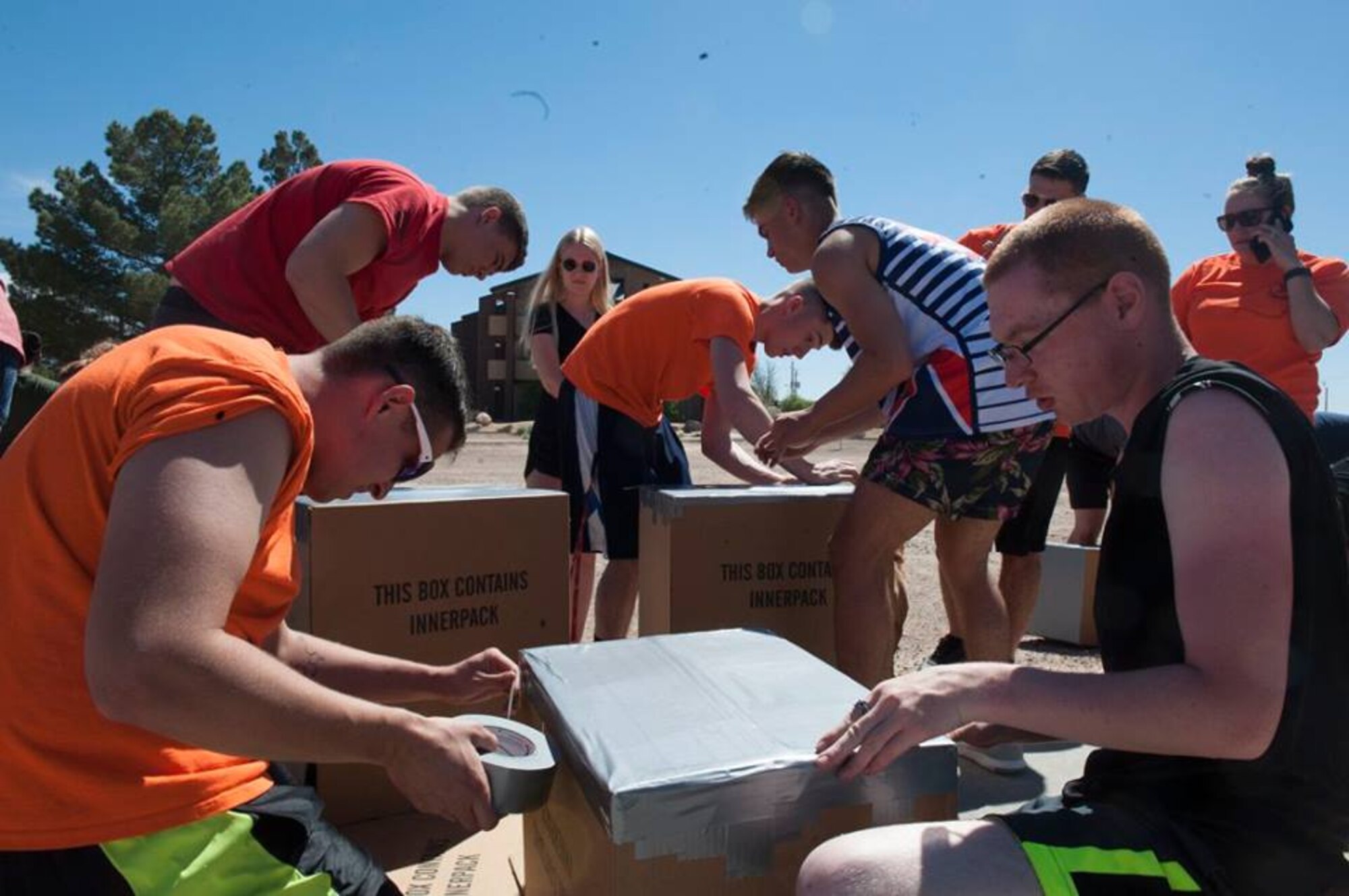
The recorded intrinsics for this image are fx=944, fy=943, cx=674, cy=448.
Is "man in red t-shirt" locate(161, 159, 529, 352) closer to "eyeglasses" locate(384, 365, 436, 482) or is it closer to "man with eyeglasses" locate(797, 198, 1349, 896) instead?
"eyeglasses" locate(384, 365, 436, 482)

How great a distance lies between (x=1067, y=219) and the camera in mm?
1318

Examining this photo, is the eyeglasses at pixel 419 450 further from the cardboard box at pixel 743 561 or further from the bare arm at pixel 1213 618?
the cardboard box at pixel 743 561

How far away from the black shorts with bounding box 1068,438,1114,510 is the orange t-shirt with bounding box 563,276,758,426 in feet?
6.64

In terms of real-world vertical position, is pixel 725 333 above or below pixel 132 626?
above

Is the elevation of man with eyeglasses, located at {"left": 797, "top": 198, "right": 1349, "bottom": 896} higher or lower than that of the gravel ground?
higher

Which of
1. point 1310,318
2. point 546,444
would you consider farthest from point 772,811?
point 1310,318

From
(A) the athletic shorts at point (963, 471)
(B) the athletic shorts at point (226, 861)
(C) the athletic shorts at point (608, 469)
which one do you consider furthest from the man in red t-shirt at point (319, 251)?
(B) the athletic shorts at point (226, 861)

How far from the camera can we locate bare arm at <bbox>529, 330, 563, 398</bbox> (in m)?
3.88

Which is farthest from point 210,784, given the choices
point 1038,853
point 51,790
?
point 1038,853

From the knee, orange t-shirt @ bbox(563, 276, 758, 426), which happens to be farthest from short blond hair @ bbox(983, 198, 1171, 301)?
orange t-shirt @ bbox(563, 276, 758, 426)

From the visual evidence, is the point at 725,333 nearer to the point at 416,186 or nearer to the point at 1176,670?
the point at 416,186

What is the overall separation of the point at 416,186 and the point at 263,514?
174 cm

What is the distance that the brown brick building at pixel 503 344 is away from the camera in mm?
35406

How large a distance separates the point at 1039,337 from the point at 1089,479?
11.8 feet
